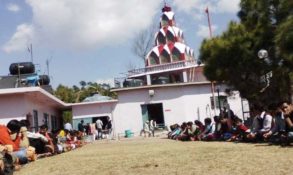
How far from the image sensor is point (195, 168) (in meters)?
7.31

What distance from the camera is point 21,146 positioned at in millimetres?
10906

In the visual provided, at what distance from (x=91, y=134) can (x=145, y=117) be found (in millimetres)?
4183

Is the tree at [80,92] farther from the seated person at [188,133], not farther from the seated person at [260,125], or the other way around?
the seated person at [260,125]

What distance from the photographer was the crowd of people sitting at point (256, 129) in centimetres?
1073

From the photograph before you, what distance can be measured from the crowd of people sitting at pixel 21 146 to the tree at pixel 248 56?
249 inches

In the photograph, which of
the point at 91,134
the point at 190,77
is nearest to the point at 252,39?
the point at 91,134

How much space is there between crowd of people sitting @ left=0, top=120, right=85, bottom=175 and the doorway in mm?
15120

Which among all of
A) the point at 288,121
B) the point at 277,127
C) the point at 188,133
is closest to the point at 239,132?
the point at 277,127

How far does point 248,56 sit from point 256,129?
234 inches

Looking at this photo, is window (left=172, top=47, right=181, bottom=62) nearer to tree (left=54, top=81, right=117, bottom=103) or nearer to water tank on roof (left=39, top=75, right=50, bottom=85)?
tree (left=54, top=81, right=117, bottom=103)

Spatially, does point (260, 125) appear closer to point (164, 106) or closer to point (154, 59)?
point (164, 106)

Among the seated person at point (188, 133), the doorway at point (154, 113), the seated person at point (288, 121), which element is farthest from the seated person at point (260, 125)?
the doorway at point (154, 113)

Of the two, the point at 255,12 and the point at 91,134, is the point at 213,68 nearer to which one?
the point at 255,12

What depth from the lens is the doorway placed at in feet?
Result: 109
